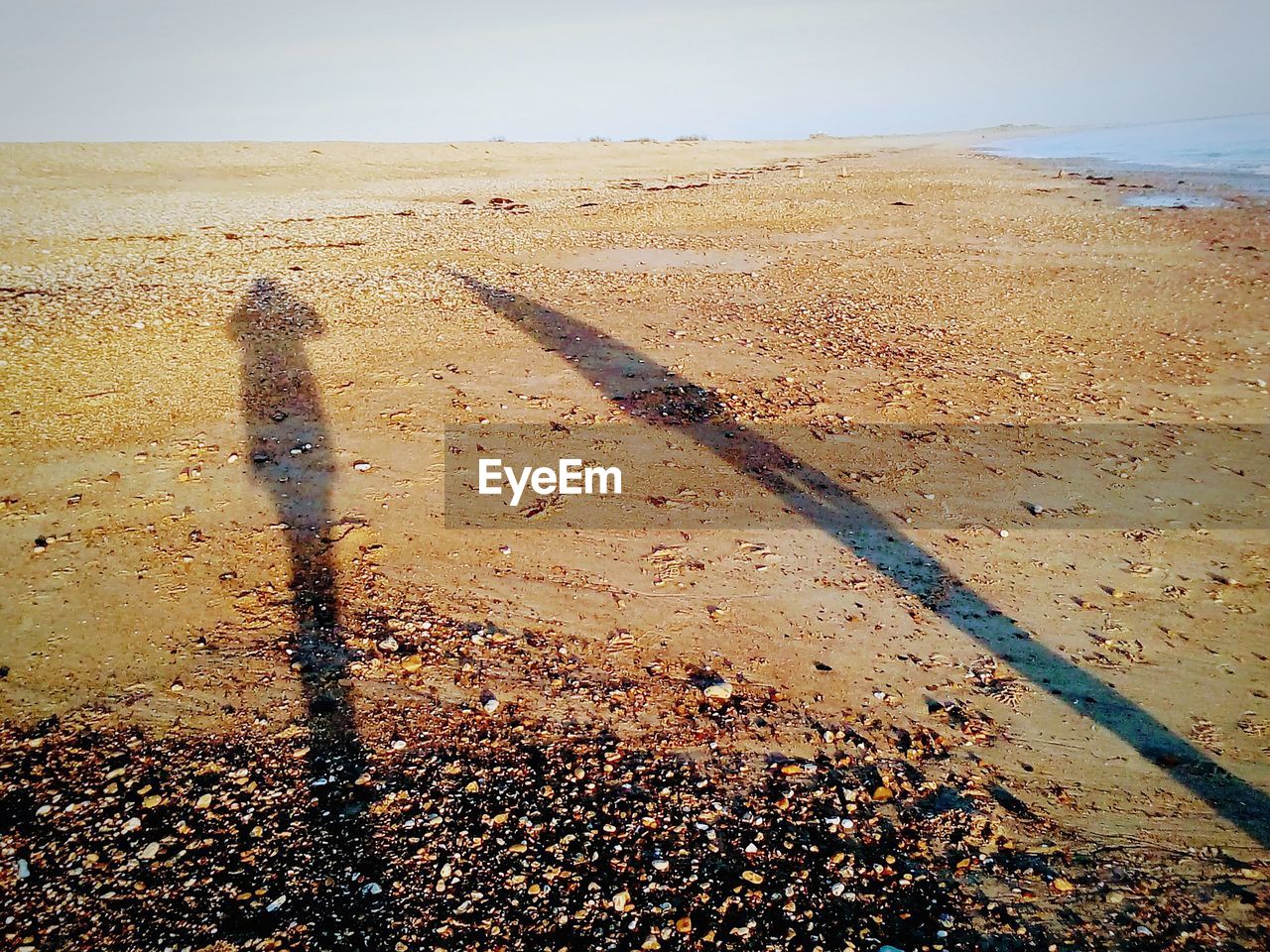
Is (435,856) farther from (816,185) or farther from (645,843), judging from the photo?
(816,185)

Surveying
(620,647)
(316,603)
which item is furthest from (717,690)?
(316,603)

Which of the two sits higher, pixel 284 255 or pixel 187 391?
pixel 284 255

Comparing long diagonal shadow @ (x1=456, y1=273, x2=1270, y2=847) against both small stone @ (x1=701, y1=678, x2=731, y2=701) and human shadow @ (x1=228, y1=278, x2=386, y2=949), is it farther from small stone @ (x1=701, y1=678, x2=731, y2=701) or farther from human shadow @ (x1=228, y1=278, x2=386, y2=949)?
human shadow @ (x1=228, y1=278, x2=386, y2=949)

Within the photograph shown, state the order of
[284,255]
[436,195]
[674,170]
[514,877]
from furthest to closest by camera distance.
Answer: [674,170], [436,195], [284,255], [514,877]

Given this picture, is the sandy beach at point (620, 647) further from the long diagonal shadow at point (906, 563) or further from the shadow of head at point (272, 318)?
the shadow of head at point (272, 318)

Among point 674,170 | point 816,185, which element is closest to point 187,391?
point 816,185

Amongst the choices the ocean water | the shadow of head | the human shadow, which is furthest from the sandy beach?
the ocean water
